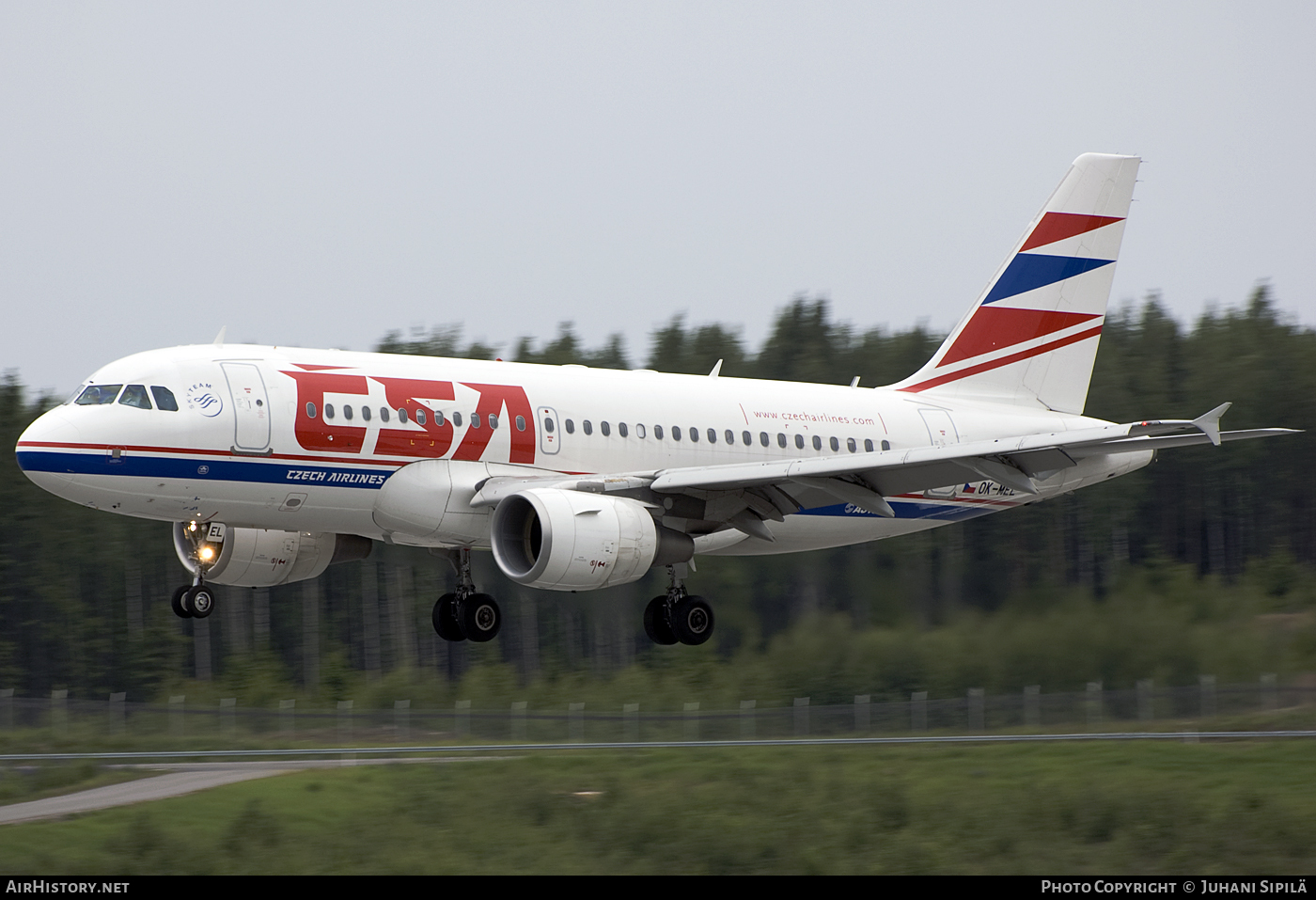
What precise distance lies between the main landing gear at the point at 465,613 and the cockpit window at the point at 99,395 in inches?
293

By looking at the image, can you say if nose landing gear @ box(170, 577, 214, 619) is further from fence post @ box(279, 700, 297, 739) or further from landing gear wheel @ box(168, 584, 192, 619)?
fence post @ box(279, 700, 297, 739)

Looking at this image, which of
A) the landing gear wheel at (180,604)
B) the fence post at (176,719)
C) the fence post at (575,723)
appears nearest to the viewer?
the landing gear wheel at (180,604)

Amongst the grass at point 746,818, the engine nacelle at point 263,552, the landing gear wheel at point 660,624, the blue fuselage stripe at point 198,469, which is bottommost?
the grass at point 746,818

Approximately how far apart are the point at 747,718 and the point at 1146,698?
29.1ft

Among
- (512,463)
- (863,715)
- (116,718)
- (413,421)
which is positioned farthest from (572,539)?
(116,718)

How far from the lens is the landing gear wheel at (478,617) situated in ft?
101

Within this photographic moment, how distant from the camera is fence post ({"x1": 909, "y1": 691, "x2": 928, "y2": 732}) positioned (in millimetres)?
36438

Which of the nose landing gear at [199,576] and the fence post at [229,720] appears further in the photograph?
the fence post at [229,720]

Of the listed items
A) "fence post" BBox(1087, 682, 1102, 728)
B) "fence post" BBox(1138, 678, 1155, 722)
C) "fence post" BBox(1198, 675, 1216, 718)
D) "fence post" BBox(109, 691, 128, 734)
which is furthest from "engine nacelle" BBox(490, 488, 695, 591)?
"fence post" BBox(109, 691, 128, 734)

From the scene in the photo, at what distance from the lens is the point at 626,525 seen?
26719mm

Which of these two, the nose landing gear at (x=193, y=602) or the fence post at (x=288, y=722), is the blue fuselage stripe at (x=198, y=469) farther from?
the fence post at (x=288, y=722)

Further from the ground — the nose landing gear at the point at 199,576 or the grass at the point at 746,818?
the nose landing gear at the point at 199,576

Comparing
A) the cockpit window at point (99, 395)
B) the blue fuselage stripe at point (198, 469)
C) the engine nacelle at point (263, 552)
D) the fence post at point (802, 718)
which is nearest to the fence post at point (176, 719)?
the engine nacelle at point (263, 552)

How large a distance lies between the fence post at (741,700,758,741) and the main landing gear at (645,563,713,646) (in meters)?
7.93
